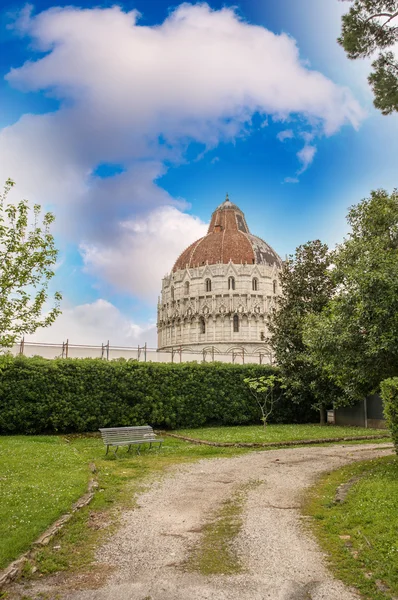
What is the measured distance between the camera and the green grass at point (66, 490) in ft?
22.3

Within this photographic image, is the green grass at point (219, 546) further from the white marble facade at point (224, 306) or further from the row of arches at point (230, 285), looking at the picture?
the row of arches at point (230, 285)

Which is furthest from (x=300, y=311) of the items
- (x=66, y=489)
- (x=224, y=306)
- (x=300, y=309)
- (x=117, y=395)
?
(x=224, y=306)

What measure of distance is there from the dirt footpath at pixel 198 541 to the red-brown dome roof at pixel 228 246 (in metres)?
65.9

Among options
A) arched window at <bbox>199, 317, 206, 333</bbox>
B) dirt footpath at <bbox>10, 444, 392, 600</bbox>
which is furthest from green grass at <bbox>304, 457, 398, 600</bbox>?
arched window at <bbox>199, 317, 206, 333</bbox>

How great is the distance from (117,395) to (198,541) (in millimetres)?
18150

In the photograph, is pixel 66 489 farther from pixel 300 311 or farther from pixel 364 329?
pixel 300 311

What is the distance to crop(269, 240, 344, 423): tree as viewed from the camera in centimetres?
2912

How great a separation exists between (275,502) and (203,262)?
6839cm

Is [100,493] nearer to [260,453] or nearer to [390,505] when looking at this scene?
[390,505]

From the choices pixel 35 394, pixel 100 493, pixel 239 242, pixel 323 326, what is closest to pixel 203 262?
pixel 239 242

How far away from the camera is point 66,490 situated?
9.91 meters

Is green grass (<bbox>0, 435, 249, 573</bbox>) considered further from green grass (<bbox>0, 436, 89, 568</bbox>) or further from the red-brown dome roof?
the red-brown dome roof

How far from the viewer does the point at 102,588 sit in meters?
5.62

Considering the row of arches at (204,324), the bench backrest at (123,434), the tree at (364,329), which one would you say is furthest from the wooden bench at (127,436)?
the row of arches at (204,324)
